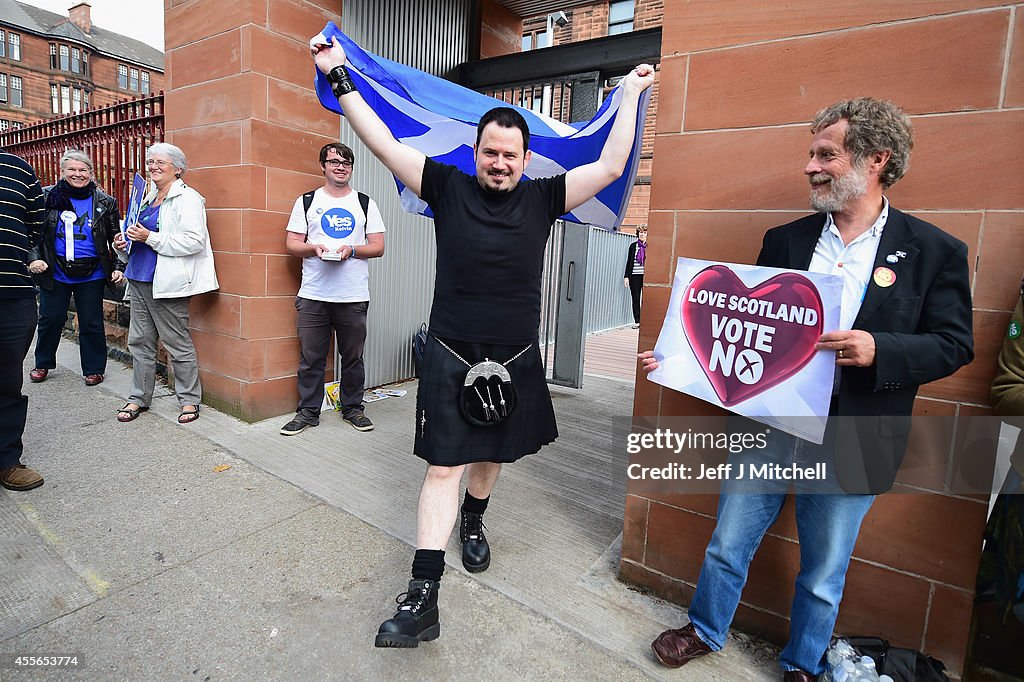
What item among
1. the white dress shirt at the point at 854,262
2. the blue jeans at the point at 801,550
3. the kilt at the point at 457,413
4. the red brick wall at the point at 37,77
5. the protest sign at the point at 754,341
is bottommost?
the blue jeans at the point at 801,550

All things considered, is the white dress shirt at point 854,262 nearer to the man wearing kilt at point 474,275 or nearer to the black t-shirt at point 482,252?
the man wearing kilt at point 474,275

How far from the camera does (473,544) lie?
2.75 meters

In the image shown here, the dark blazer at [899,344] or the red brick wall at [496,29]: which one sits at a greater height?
the red brick wall at [496,29]

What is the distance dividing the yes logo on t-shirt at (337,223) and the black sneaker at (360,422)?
144 cm

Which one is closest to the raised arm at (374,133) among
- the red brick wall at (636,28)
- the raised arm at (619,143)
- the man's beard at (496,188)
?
the man's beard at (496,188)

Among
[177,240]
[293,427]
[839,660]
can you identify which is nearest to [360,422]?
[293,427]

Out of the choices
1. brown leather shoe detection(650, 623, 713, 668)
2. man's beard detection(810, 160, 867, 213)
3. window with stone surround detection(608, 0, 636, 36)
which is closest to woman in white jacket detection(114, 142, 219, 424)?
brown leather shoe detection(650, 623, 713, 668)

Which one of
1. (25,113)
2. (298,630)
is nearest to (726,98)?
(298,630)

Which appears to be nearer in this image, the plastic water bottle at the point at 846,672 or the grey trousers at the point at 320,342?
the plastic water bottle at the point at 846,672

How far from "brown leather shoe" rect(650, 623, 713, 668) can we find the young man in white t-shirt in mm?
3028

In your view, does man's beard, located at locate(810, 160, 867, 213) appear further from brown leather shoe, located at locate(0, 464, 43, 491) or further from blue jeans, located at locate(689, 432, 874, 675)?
brown leather shoe, located at locate(0, 464, 43, 491)

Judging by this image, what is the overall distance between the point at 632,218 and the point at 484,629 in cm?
1336

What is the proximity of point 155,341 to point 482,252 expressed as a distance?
3707mm

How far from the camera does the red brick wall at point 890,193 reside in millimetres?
1847
